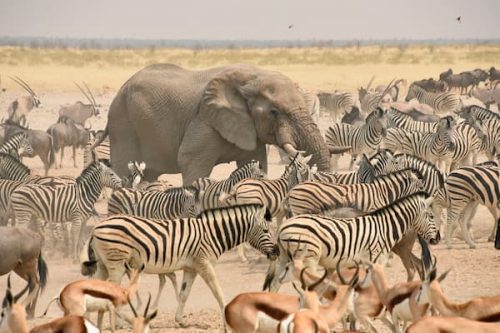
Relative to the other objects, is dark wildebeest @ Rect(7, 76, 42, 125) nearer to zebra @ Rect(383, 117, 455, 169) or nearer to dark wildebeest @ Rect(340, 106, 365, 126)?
dark wildebeest @ Rect(340, 106, 365, 126)

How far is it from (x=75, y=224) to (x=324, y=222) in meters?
4.18

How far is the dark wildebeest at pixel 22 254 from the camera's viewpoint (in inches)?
452

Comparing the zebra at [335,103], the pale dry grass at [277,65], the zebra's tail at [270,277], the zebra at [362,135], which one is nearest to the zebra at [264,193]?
the zebra's tail at [270,277]

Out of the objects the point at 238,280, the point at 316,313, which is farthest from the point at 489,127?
the point at 316,313

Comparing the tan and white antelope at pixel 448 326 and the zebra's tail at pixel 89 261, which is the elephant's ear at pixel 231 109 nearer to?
the zebra's tail at pixel 89 261

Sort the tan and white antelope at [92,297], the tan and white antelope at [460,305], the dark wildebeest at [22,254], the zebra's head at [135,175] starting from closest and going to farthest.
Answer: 1. the tan and white antelope at [460,305]
2. the tan and white antelope at [92,297]
3. the dark wildebeest at [22,254]
4. the zebra's head at [135,175]

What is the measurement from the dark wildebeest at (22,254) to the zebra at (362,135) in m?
8.87

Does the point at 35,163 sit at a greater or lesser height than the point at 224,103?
lesser

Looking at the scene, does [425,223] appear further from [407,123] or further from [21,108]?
[21,108]

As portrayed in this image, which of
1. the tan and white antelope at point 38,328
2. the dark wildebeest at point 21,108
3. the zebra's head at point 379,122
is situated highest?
the tan and white antelope at point 38,328

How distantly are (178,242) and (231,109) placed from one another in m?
5.94

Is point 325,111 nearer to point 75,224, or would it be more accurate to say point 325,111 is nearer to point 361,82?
point 361,82

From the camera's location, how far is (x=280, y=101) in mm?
16984

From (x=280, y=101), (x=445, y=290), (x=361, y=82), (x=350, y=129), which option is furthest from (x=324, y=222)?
(x=361, y=82)
